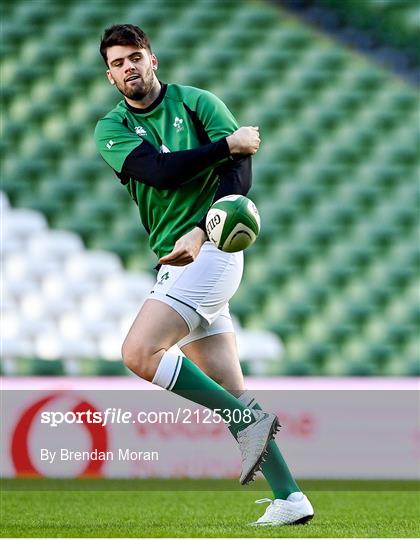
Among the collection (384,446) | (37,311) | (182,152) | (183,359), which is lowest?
(384,446)

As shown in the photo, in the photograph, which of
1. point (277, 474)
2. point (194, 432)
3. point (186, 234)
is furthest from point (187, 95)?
point (194, 432)

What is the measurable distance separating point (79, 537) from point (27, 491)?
160cm

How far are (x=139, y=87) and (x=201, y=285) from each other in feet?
1.80

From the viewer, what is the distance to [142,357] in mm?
2938

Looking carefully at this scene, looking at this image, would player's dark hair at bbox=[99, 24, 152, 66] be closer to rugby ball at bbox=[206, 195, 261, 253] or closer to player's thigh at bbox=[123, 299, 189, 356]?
rugby ball at bbox=[206, 195, 261, 253]

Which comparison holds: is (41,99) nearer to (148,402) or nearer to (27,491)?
(148,402)

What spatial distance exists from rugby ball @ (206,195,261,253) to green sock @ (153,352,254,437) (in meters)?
0.32

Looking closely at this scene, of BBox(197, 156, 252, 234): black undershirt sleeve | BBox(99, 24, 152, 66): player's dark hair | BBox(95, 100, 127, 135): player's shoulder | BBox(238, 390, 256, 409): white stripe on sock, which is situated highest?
BBox(99, 24, 152, 66): player's dark hair

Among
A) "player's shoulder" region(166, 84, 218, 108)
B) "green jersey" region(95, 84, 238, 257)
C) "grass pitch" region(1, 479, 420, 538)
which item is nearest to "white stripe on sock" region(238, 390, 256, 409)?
"grass pitch" region(1, 479, 420, 538)

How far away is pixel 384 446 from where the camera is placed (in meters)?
5.28

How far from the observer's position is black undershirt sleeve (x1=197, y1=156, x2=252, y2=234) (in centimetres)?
307

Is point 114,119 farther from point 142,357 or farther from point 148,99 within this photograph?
→ point 142,357

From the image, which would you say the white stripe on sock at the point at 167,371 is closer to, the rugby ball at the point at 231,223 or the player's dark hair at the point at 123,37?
the rugby ball at the point at 231,223

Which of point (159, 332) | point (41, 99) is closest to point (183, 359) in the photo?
point (159, 332)
